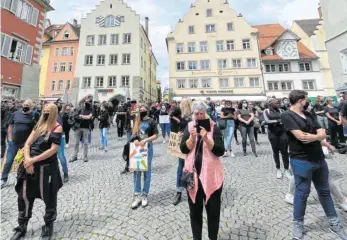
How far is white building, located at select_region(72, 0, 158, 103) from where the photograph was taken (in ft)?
98.7

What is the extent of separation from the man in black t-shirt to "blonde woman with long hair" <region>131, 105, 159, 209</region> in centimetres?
236

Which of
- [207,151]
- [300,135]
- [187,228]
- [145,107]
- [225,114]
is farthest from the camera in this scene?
[225,114]

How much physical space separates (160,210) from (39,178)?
1971mm

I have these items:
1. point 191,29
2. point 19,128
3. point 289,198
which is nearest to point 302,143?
point 289,198

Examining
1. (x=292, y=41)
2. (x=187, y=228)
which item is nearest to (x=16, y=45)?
(x=187, y=228)

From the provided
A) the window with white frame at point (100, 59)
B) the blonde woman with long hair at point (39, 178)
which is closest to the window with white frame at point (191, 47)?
the window with white frame at point (100, 59)

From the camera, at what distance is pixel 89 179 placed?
5047mm

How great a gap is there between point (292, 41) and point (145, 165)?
35.8 m

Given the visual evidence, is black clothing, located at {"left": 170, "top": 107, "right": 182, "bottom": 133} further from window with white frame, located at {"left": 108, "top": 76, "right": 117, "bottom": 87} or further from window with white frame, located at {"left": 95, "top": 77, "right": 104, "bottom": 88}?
window with white frame, located at {"left": 95, "top": 77, "right": 104, "bottom": 88}

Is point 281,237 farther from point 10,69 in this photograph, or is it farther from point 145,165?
point 10,69

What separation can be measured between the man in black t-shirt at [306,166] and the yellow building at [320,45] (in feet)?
113

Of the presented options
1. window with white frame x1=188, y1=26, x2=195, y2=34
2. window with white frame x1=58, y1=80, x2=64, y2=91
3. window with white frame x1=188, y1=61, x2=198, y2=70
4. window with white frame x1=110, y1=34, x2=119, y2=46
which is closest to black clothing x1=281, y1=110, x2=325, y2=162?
window with white frame x1=188, y1=61, x2=198, y2=70

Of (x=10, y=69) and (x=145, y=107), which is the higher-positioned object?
(x=10, y=69)

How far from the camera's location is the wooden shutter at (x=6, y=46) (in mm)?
14344
